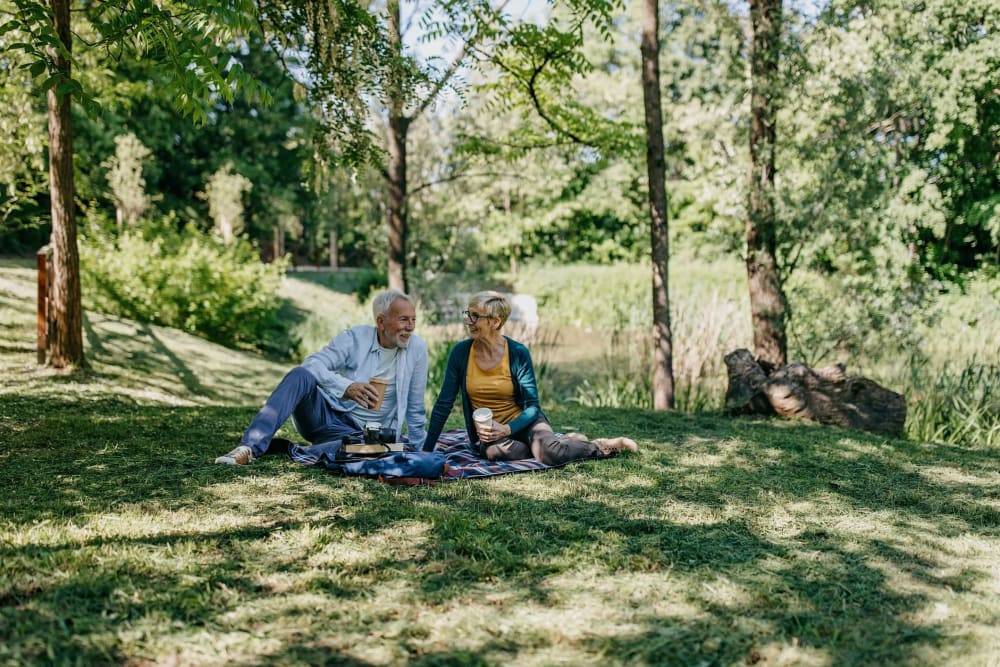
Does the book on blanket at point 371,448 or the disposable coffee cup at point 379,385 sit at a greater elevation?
the disposable coffee cup at point 379,385

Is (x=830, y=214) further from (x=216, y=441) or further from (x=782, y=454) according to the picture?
(x=216, y=441)

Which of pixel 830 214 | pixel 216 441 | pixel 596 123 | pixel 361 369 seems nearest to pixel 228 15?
pixel 361 369

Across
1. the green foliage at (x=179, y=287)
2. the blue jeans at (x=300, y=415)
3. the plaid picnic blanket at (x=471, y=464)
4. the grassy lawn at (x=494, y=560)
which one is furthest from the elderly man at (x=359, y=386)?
the green foliage at (x=179, y=287)

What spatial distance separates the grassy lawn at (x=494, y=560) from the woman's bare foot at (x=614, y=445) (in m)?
0.14

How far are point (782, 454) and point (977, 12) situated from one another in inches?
442

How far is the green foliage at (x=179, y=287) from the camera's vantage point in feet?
37.6

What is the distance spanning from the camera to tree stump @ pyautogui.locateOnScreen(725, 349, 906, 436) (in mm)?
6711

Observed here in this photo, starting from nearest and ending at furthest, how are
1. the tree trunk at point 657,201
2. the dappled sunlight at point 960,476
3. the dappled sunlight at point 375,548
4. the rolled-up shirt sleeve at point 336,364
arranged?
the dappled sunlight at point 375,548
the rolled-up shirt sleeve at point 336,364
the dappled sunlight at point 960,476
the tree trunk at point 657,201

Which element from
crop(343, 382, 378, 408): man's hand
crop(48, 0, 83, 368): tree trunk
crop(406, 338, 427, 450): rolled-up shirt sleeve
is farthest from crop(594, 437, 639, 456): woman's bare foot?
crop(48, 0, 83, 368): tree trunk

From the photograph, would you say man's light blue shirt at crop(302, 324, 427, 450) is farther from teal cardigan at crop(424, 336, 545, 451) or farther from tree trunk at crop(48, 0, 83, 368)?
tree trunk at crop(48, 0, 83, 368)

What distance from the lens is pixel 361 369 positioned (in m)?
4.94

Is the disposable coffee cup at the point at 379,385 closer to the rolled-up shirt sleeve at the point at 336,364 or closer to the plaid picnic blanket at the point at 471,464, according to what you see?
the rolled-up shirt sleeve at the point at 336,364

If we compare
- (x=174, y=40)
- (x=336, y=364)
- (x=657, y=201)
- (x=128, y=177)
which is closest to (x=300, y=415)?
(x=336, y=364)

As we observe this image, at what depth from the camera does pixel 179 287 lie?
1179cm
